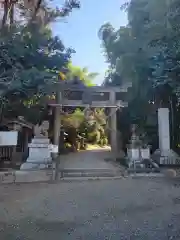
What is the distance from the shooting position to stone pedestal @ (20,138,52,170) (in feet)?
35.1

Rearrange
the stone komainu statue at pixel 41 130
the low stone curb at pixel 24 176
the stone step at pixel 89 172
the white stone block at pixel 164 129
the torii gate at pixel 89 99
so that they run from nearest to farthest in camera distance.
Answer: the low stone curb at pixel 24 176 < the stone step at pixel 89 172 < the stone komainu statue at pixel 41 130 < the white stone block at pixel 164 129 < the torii gate at pixel 89 99

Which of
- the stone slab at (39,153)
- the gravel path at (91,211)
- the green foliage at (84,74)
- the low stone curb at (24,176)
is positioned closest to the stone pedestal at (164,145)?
the gravel path at (91,211)

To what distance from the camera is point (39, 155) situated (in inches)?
434

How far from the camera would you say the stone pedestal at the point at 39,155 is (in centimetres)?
1070

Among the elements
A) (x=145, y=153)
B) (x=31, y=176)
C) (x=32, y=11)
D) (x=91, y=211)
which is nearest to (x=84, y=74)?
(x=32, y=11)

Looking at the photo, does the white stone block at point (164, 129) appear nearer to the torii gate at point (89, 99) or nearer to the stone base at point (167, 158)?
the stone base at point (167, 158)

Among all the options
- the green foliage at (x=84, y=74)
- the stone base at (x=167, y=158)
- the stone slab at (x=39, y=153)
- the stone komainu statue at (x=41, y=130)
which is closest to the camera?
the stone slab at (x=39, y=153)

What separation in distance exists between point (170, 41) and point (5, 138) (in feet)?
21.9

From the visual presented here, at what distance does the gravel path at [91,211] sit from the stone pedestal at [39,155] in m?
2.20

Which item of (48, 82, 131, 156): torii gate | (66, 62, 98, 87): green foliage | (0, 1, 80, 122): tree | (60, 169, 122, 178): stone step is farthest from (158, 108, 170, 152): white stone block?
(66, 62, 98, 87): green foliage

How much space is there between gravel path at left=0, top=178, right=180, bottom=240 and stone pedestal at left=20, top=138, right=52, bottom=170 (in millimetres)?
2200

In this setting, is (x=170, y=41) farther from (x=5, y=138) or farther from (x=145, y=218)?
(x=5, y=138)

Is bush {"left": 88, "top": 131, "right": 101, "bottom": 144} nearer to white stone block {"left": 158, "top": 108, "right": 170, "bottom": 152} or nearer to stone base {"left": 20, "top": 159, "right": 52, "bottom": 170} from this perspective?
white stone block {"left": 158, "top": 108, "right": 170, "bottom": 152}

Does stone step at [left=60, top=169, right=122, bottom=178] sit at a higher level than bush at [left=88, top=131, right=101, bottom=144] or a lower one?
lower
